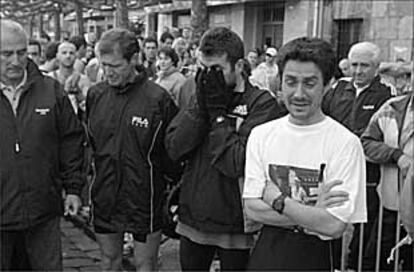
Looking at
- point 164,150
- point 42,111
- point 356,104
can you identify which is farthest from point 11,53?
point 356,104

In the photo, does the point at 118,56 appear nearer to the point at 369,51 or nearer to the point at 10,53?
the point at 10,53

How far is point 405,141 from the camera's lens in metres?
4.44

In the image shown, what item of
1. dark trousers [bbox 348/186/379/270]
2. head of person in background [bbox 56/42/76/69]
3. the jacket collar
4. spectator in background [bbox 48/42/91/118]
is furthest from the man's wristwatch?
head of person in background [bbox 56/42/76/69]

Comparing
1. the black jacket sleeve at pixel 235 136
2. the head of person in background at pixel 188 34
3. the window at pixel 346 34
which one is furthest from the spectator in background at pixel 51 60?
the window at pixel 346 34

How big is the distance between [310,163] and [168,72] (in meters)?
5.03

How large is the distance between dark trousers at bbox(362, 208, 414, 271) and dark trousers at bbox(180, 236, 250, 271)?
61.7 inches

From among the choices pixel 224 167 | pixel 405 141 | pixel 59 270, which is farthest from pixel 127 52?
pixel 405 141

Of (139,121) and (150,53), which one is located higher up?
(150,53)

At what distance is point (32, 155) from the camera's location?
4258mm

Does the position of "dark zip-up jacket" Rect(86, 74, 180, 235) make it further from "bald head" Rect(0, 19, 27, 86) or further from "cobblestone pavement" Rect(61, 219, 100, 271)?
"cobblestone pavement" Rect(61, 219, 100, 271)

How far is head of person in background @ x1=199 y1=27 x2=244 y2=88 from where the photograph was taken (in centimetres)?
398

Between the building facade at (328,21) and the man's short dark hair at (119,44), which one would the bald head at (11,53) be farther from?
the building facade at (328,21)

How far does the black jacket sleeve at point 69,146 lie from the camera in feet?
14.6

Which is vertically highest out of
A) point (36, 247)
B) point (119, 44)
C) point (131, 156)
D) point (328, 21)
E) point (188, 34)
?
point (328, 21)
